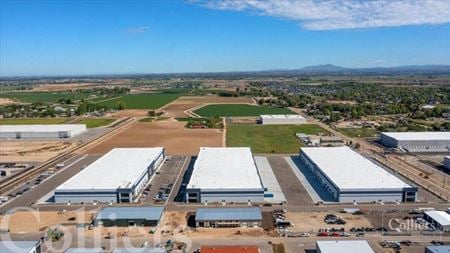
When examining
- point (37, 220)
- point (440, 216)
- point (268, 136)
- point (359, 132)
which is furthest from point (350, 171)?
point (359, 132)

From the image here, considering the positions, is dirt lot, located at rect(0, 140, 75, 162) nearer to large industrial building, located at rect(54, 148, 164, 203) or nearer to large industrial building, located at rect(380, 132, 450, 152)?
large industrial building, located at rect(54, 148, 164, 203)

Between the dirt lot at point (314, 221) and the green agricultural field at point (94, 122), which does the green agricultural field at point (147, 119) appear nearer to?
the green agricultural field at point (94, 122)

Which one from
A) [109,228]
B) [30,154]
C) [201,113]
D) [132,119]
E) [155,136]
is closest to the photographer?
[109,228]

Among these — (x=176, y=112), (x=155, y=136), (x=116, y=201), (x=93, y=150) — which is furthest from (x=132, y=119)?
(x=116, y=201)

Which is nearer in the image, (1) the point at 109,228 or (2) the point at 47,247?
(2) the point at 47,247

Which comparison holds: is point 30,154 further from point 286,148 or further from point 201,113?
point 201,113

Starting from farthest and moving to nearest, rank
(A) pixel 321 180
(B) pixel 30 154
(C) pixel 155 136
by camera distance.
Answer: (C) pixel 155 136 < (B) pixel 30 154 < (A) pixel 321 180

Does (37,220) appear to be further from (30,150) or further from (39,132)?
(39,132)
